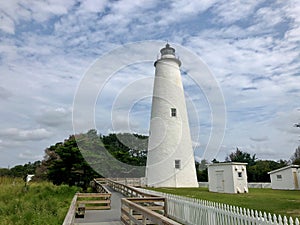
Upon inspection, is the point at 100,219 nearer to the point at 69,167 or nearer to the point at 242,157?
the point at 69,167

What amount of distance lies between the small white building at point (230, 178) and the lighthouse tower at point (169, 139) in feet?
8.92

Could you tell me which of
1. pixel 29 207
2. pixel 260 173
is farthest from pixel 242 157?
pixel 29 207

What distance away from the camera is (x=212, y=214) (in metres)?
6.75

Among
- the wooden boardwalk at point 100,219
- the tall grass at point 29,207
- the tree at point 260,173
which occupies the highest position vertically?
the tree at point 260,173

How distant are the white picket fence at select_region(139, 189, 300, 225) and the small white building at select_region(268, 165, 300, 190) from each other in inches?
528

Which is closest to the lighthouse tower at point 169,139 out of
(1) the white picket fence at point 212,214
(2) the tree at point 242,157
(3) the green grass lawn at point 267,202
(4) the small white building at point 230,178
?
(4) the small white building at point 230,178

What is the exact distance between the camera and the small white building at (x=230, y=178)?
1719 cm

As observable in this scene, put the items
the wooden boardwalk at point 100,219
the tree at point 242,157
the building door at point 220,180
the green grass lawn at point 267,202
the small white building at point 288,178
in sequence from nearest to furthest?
the wooden boardwalk at point 100,219 < the green grass lawn at point 267,202 < the building door at point 220,180 < the small white building at point 288,178 < the tree at point 242,157

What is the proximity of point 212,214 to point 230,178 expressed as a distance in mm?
11250

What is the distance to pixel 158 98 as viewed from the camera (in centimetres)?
2180

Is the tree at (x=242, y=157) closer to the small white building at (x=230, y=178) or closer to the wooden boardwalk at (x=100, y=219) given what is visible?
the small white building at (x=230, y=178)

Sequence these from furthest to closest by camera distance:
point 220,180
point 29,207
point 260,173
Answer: point 260,173, point 220,180, point 29,207

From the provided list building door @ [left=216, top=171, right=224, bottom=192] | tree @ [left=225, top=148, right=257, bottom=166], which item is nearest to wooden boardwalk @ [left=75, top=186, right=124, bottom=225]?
building door @ [left=216, top=171, right=224, bottom=192]

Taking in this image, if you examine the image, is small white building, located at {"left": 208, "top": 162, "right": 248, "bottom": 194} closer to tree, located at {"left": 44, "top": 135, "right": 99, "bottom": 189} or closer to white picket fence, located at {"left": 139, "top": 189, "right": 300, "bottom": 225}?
white picket fence, located at {"left": 139, "top": 189, "right": 300, "bottom": 225}
